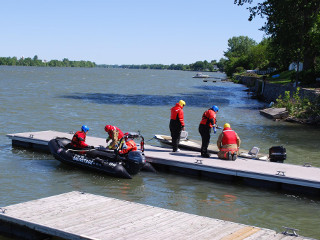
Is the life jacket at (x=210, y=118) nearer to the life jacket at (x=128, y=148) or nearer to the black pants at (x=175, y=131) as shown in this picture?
the black pants at (x=175, y=131)

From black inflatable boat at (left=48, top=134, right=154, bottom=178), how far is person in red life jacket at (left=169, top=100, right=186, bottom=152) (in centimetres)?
151

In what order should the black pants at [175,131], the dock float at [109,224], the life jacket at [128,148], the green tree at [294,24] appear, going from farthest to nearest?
the green tree at [294,24] < the black pants at [175,131] < the life jacket at [128,148] < the dock float at [109,224]

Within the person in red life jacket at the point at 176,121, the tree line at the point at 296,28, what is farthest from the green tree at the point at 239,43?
the person in red life jacket at the point at 176,121

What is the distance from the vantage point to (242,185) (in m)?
14.5

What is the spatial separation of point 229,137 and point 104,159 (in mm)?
3992

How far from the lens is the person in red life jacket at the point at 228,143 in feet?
50.5

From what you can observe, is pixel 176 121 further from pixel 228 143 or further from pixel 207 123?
pixel 228 143

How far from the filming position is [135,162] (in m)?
14.9

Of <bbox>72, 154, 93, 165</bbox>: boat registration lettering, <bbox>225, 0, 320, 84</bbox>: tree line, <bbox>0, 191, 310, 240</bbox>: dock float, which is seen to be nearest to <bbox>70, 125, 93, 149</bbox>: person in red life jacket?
<bbox>72, 154, 93, 165</bbox>: boat registration lettering

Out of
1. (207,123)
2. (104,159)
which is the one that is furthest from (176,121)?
(104,159)

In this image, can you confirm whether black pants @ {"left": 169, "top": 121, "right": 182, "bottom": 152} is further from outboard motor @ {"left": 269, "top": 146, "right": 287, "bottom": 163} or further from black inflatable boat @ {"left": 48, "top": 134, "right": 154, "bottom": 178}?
outboard motor @ {"left": 269, "top": 146, "right": 287, "bottom": 163}

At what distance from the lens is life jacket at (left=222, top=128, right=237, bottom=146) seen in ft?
50.4

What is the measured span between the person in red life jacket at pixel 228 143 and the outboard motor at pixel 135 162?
2591 millimetres

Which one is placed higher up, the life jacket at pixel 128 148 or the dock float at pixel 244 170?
the life jacket at pixel 128 148
